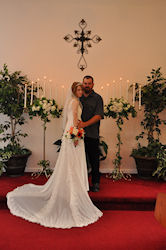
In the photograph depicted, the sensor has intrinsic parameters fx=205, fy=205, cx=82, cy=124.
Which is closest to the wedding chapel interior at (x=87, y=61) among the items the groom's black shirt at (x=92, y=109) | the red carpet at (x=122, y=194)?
the red carpet at (x=122, y=194)

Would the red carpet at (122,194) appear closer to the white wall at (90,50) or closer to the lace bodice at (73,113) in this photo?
the white wall at (90,50)

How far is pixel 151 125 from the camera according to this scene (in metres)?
3.85

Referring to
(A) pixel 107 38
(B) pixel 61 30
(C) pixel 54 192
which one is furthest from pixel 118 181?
(B) pixel 61 30

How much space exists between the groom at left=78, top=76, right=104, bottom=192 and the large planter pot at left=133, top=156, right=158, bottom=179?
985 millimetres

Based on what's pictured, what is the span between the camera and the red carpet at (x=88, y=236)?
189cm

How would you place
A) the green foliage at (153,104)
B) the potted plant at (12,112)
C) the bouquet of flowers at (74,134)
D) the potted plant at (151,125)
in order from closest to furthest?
1. the bouquet of flowers at (74,134)
2. the potted plant at (12,112)
3. the potted plant at (151,125)
4. the green foliage at (153,104)

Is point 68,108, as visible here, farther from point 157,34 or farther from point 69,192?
point 157,34

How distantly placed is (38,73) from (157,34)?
2.45m

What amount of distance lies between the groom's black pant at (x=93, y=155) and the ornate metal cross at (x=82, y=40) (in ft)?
5.32

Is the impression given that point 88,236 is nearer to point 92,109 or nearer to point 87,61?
point 92,109

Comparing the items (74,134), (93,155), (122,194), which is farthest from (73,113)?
(122,194)

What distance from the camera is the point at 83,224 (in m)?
2.17

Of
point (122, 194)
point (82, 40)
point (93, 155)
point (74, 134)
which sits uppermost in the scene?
point (82, 40)

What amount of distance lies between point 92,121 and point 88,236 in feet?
4.79
